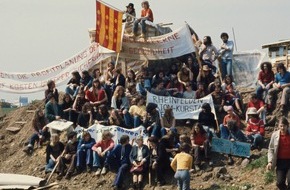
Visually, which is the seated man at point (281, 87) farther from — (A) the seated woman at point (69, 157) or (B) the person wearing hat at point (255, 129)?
(A) the seated woman at point (69, 157)

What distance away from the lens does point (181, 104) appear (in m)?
21.2

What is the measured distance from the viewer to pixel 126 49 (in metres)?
24.8

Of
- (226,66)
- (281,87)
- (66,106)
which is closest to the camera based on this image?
(281,87)

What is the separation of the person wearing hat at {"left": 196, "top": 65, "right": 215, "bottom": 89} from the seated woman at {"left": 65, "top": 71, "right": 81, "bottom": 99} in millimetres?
3929

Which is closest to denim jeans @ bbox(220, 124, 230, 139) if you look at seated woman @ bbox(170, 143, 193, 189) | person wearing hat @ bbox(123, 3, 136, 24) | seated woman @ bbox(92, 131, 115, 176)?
seated woman @ bbox(170, 143, 193, 189)

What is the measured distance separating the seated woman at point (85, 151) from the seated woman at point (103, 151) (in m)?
0.19

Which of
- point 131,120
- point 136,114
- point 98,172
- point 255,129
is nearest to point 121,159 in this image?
point 98,172

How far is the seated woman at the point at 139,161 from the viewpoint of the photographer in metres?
18.5

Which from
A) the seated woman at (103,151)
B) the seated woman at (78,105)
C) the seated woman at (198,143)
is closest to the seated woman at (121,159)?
the seated woman at (103,151)

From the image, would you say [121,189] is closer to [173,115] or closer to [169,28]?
[173,115]

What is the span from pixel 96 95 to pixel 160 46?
11.3 ft

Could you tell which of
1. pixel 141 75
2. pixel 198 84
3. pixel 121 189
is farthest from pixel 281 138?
pixel 141 75

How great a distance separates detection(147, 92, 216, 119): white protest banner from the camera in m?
21.0

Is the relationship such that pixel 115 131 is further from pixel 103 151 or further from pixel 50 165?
pixel 50 165
